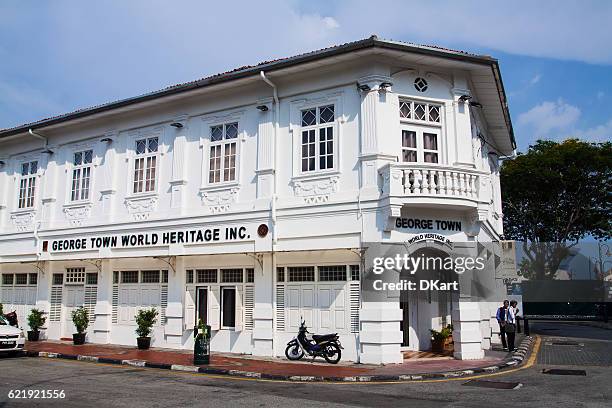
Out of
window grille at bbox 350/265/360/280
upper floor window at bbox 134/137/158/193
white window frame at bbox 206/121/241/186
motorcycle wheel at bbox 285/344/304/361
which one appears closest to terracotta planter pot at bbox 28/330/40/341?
upper floor window at bbox 134/137/158/193

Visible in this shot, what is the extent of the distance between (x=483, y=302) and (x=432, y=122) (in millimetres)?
6288

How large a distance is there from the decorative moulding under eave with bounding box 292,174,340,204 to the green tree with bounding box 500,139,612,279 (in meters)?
24.1

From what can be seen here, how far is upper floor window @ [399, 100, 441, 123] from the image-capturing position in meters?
15.8

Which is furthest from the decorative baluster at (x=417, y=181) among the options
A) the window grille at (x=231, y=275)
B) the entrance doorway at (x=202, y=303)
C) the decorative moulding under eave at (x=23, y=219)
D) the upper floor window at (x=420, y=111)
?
the decorative moulding under eave at (x=23, y=219)

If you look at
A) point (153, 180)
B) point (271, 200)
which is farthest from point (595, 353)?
point (153, 180)

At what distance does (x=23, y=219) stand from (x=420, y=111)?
53.5 feet

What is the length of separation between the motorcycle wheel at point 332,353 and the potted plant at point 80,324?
9337mm

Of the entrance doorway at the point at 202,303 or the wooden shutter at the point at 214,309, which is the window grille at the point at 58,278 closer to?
the entrance doorway at the point at 202,303

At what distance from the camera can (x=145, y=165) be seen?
766 inches

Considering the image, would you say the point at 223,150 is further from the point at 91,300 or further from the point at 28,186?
the point at 28,186

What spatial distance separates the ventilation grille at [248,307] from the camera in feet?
54.6

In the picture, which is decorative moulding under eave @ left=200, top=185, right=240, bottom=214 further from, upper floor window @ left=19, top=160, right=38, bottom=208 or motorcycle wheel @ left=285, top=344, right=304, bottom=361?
upper floor window @ left=19, top=160, right=38, bottom=208

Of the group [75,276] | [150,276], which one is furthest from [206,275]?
[75,276]

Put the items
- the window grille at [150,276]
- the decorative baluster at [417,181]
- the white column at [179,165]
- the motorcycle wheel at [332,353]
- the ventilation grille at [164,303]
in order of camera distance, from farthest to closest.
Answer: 1. the window grille at [150,276]
2. the ventilation grille at [164,303]
3. the white column at [179,165]
4. the motorcycle wheel at [332,353]
5. the decorative baluster at [417,181]
